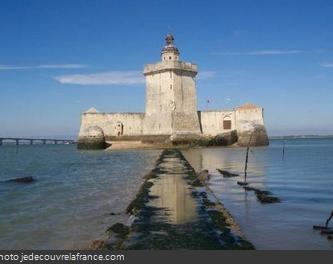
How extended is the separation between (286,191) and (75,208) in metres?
5.30

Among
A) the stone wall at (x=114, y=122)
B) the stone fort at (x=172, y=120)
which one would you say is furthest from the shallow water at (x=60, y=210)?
the stone wall at (x=114, y=122)

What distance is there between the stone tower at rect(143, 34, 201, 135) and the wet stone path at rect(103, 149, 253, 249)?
30.5 meters

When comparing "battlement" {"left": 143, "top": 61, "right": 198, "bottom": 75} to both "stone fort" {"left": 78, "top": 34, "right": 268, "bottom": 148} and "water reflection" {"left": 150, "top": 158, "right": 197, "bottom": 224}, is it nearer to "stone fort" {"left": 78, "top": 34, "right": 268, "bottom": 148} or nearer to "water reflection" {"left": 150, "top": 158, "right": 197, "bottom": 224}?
"stone fort" {"left": 78, "top": 34, "right": 268, "bottom": 148}

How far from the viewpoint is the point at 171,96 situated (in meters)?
41.8

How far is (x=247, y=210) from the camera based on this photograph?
9312 mm

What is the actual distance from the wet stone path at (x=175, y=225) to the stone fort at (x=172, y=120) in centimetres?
3073

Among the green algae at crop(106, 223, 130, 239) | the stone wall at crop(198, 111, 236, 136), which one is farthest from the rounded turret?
the green algae at crop(106, 223, 130, 239)

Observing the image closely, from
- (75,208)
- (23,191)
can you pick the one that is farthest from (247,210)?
(23,191)

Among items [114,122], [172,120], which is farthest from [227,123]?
[114,122]

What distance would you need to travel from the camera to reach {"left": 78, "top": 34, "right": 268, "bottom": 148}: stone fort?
137ft

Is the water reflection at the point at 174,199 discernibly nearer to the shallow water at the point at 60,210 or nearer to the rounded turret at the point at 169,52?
the shallow water at the point at 60,210

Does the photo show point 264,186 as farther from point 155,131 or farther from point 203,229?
point 155,131

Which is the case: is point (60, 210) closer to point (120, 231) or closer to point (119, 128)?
point (120, 231)

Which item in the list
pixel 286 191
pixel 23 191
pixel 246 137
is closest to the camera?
pixel 286 191
